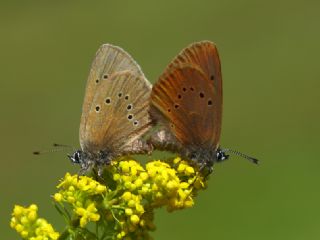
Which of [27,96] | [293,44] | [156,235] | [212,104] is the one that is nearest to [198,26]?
[293,44]

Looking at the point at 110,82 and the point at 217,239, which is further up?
the point at 110,82

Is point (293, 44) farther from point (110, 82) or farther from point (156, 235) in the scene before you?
point (110, 82)

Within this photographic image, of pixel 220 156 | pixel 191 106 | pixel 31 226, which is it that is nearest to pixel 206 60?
pixel 191 106

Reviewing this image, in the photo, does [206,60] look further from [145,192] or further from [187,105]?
[145,192]

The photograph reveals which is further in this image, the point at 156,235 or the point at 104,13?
the point at 104,13

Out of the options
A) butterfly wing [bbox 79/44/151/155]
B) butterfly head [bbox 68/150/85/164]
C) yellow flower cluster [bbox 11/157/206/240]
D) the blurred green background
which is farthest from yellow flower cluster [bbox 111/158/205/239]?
the blurred green background

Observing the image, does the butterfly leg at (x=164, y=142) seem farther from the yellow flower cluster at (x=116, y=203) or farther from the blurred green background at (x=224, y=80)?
the blurred green background at (x=224, y=80)
